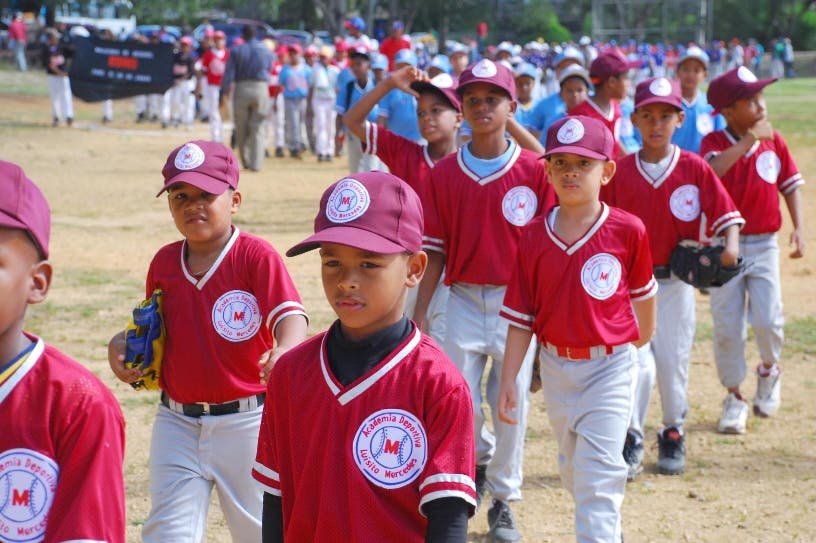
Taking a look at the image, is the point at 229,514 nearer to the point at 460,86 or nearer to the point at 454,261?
the point at 454,261

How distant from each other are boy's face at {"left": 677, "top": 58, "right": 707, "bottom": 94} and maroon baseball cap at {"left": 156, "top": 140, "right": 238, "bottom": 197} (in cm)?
546

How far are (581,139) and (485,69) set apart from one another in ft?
3.58

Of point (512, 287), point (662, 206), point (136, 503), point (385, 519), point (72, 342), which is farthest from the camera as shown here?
point (72, 342)

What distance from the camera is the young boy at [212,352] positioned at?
4.39 metres

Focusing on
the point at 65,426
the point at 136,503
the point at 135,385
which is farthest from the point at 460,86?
the point at 65,426

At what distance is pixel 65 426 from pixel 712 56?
55.0m

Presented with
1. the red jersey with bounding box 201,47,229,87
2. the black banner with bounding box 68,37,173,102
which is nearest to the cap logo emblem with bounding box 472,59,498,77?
the red jersey with bounding box 201,47,229,87

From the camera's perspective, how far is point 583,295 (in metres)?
5.02

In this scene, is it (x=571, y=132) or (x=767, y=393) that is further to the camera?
(x=767, y=393)

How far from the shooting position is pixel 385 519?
2.92m

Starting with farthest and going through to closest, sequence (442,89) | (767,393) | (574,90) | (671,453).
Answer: (574,90)
(767,393)
(671,453)
(442,89)

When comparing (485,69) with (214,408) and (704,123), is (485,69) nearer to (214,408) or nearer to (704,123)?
(214,408)

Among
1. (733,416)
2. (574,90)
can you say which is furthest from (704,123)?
(733,416)

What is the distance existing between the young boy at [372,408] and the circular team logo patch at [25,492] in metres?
0.72
